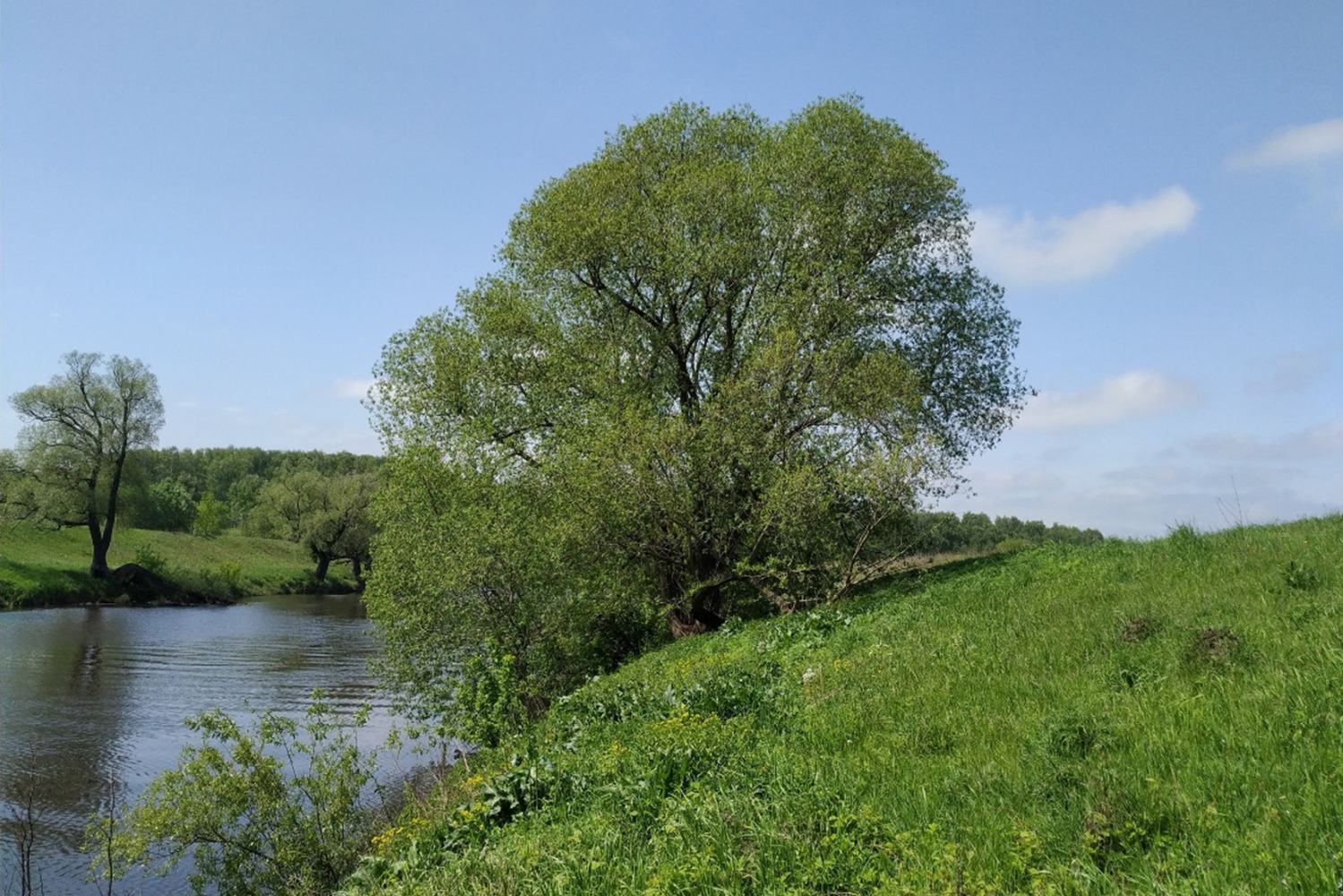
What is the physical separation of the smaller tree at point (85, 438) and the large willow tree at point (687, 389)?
172 feet

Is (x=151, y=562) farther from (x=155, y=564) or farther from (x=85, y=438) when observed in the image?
(x=85, y=438)

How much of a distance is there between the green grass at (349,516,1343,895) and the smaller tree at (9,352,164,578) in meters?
66.6

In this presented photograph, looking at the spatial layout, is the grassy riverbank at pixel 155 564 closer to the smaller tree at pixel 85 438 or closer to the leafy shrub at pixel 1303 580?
the smaller tree at pixel 85 438

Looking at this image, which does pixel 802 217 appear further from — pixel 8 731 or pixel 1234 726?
pixel 8 731

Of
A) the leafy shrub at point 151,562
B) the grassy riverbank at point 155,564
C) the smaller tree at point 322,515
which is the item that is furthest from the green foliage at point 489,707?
the smaller tree at point 322,515

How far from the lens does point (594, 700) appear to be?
1340cm

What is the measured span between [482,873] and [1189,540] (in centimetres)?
1278

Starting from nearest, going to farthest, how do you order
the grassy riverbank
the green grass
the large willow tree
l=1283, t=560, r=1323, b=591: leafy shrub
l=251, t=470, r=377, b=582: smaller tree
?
the green grass, l=1283, t=560, r=1323, b=591: leafy shrub, the large willow tree, the grassy riverbank, l=251, t=470, r=377, b=582: smaller tree

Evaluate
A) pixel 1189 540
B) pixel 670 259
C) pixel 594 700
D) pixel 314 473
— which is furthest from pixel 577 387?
pixel 314 473

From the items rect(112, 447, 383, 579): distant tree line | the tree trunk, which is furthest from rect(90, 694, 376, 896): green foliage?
rect(112, 447, 383, 579): distant tree line

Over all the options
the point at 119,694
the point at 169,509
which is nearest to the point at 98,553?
the point at 119,694

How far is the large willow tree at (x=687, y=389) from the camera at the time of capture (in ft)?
72.2

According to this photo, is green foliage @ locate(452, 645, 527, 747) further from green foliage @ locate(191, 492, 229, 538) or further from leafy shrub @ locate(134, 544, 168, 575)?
green foliage @ locate(191, 492, 229, 538)

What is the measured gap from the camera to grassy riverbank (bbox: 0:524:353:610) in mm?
57750
